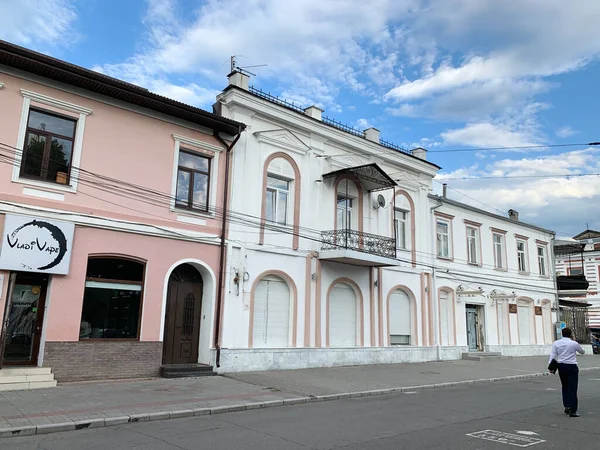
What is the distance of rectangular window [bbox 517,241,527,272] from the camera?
29.6 m

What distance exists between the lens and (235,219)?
1608 centimetres

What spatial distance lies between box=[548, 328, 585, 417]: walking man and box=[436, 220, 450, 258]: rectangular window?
1465 cm

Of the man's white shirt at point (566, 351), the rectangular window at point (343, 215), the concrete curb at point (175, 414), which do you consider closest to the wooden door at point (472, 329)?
the rectangular window at point (343, 215)

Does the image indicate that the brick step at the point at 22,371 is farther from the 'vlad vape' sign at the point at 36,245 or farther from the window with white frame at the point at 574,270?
the window with white frame at the point at 574,270

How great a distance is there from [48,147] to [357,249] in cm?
1053

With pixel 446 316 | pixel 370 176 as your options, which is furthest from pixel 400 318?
pixel 370 176

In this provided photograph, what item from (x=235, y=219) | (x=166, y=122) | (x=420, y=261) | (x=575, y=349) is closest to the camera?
(x=575, y=349)

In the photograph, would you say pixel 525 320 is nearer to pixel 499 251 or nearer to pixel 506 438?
pixel 499 251

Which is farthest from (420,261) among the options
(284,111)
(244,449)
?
(244,449)

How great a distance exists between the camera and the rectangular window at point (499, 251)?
2769 cm

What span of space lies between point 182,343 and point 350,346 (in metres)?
6.91

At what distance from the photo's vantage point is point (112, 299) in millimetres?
13453

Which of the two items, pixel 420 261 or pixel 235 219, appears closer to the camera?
pixel 235 219

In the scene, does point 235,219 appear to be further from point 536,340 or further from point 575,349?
point 536,340
